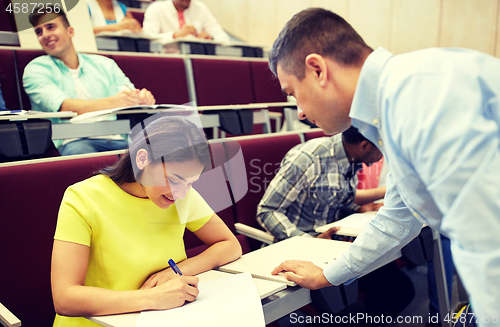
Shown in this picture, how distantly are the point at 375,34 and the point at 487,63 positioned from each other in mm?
2618

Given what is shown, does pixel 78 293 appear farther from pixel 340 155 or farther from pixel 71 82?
pixel 71 82

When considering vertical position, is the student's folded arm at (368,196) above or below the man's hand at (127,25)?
below

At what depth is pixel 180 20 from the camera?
295 centimetres

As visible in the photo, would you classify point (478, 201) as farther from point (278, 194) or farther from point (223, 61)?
point (223, 61)

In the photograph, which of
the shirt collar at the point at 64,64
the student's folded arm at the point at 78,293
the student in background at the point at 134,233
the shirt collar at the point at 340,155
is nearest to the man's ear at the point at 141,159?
the student in background at the point at 134,233

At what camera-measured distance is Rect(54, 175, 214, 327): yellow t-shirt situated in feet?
2.52

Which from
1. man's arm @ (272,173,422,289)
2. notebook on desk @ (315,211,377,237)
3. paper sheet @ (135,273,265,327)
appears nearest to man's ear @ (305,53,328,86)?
man's arm @ (272,173,422,289)

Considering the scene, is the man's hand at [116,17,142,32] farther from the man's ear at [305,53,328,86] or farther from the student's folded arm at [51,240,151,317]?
the man's ear at [305,53,328,86]

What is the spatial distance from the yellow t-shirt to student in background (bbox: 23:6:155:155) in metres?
0.78

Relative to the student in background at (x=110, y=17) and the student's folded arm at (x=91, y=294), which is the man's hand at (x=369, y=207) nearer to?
the student's folded arm at (x=91, y=294)

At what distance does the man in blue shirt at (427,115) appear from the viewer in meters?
0.41

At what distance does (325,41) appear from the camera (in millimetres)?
585

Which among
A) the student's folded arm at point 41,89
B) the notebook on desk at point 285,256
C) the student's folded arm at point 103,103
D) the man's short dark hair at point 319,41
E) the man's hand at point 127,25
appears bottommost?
the notebook on desk at point 285,256

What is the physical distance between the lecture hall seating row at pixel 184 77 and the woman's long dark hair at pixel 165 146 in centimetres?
113
